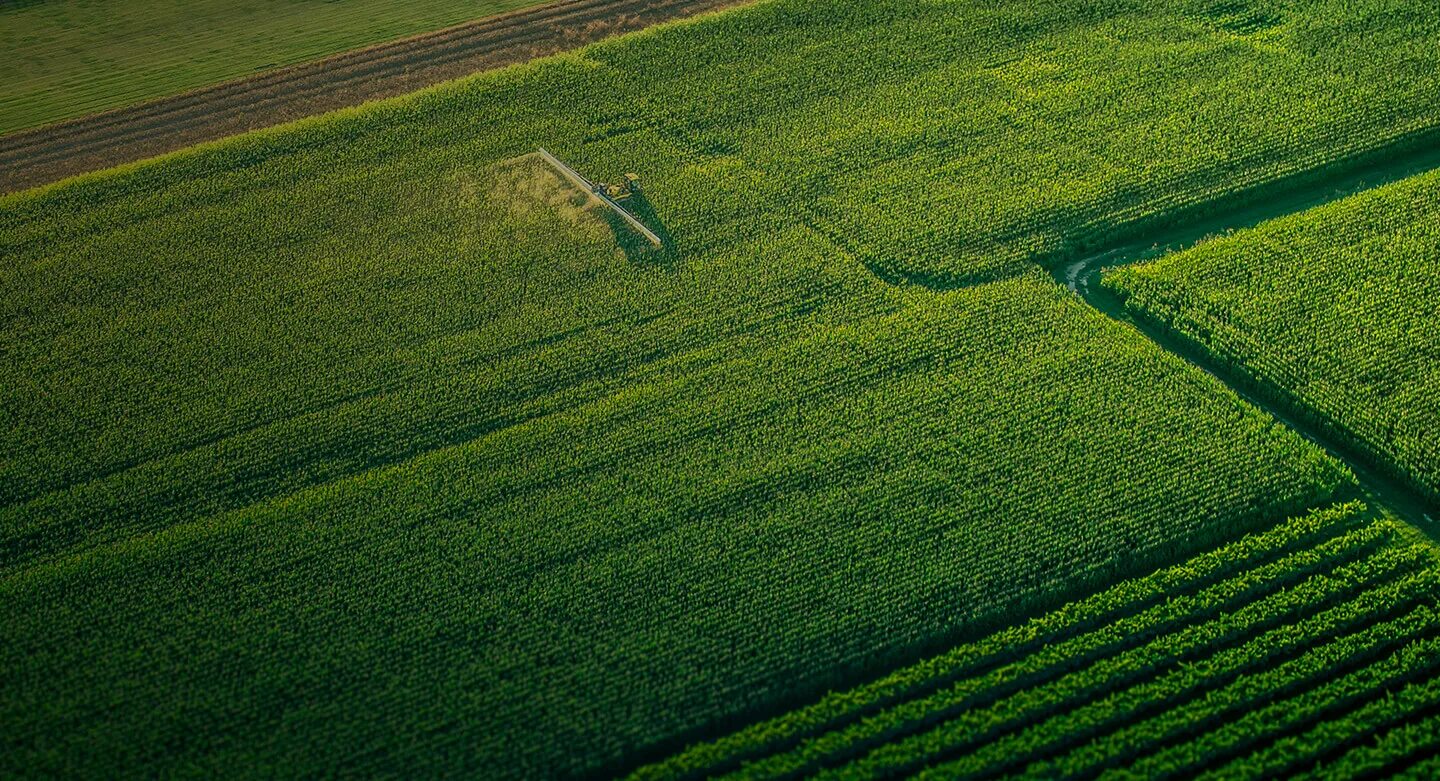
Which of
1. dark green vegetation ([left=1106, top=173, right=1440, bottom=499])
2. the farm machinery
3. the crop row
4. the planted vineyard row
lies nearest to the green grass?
the farm machinery

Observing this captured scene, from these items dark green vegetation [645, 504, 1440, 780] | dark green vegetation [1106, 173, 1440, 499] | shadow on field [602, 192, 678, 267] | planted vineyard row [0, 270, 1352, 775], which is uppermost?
shadow on field [602, 192, 678, 267]

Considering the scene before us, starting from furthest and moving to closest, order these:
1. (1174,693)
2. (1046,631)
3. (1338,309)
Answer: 1. (1338,309)
2. (1046,631)
3. (1174,693)

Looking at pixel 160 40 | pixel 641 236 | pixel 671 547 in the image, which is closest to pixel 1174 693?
pixel 671 547

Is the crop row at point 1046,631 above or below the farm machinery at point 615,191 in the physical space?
below

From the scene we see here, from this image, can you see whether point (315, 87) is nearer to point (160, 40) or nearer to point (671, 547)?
point (160, 40)

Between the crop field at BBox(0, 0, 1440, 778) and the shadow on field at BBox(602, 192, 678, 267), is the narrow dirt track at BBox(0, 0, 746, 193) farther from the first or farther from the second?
the shadow on field at BBox(602, 192, 678, 267)

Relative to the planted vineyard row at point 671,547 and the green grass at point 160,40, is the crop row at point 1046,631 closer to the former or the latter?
the planted vineyard row at point 671,547

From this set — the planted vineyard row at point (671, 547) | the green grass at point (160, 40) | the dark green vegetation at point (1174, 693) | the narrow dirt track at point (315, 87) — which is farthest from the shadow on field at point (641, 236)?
the green grass at point (160, 40)
